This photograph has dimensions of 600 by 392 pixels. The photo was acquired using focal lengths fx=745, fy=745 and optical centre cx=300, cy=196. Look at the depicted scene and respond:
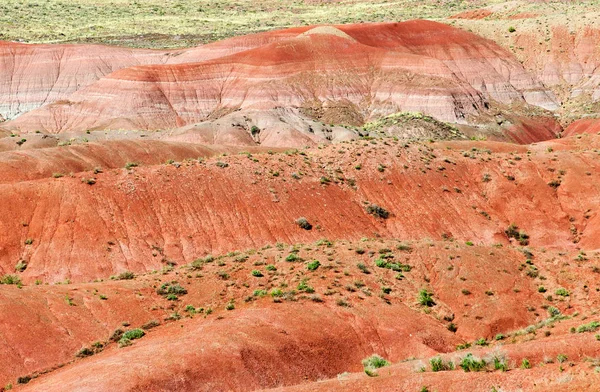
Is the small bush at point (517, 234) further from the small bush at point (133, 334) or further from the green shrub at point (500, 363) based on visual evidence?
the green shrub at point (500, 363)

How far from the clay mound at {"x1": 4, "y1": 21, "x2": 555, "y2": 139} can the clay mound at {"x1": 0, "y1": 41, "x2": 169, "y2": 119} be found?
10.1 meters

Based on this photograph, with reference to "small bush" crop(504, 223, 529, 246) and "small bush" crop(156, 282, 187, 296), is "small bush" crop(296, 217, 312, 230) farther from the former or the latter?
"small bush" crop(156, 282, 187, 296)

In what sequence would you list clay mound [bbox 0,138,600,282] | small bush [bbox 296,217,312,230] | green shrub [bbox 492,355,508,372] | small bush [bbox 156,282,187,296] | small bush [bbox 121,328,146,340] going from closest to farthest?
green shrub [bbox 492,355,508,372] < small bush [bbox 121,328,146,340] < small bush [bbox 156,282,187,296] < clay mound [bbox 0,138,600,282] < small bush [bbox 296,217,312,230]

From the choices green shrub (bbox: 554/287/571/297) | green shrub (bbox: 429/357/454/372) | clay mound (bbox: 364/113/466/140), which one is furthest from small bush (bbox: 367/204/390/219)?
green shrub (bbox: 429/357/454/372)

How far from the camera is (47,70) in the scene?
111375mm

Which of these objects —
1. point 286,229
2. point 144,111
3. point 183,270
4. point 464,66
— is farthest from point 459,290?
point 464,66

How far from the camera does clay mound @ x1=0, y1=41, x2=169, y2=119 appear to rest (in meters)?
109

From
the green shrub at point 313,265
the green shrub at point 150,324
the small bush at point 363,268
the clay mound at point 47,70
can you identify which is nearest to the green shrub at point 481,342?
the small bush at point 363,268

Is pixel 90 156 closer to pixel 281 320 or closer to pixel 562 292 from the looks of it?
pixel 281 320

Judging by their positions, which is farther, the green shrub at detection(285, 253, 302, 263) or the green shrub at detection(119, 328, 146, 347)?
the green shrub at detection(285, 253, 302, 263)

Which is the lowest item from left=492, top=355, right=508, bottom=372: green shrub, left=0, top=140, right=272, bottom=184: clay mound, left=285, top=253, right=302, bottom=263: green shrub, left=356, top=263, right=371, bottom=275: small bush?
left=0, top=140, right=272, bottom=184: clay mound

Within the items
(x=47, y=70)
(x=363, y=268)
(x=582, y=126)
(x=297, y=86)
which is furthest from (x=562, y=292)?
(x=47, y=70)

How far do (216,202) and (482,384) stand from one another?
33066 millimetres

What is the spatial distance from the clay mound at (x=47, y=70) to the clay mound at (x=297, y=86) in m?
10.1
